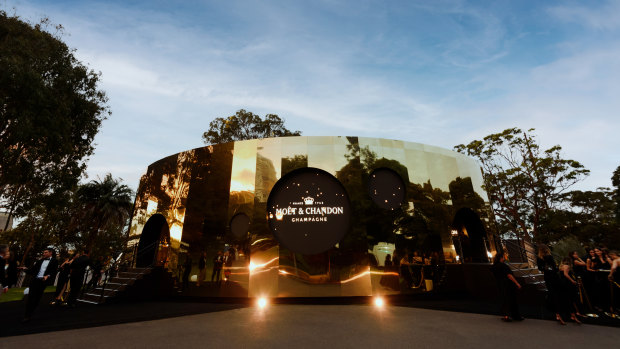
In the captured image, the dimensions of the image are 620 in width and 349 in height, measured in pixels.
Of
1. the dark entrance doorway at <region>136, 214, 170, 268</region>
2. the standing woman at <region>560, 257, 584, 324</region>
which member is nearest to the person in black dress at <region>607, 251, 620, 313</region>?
the standing woman at <region>560, 257, 584, 324</region>

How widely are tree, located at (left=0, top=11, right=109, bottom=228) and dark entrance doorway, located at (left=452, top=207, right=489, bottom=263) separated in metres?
20.1

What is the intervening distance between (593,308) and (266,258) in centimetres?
990

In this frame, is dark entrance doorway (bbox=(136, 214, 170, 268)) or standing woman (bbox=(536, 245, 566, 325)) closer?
standing woman (bbox=(536, 245, 566, 325))

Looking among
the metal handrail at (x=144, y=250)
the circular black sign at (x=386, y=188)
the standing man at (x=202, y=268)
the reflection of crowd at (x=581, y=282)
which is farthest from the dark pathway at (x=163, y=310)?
the circular black sign at (x=386, y=188)

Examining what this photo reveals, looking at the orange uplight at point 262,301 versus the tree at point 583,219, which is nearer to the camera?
the orange uplight at point 262,301

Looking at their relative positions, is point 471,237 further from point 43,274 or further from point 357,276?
point 43,274

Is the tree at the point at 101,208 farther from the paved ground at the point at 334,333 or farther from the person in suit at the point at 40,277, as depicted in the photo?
the paved ground at the point at 334,333

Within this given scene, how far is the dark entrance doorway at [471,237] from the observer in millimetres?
12836

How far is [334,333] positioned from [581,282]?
7.42 m

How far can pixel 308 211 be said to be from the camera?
10.1m

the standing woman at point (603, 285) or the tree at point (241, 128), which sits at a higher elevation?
the tree at point (241, 128)

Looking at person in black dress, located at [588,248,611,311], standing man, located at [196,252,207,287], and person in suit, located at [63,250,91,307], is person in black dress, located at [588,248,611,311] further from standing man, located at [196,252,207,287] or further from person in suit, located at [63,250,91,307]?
person in suit, located at [63,250,91,307]

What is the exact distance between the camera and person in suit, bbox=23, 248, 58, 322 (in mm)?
6773

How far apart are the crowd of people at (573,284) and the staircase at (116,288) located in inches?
489
